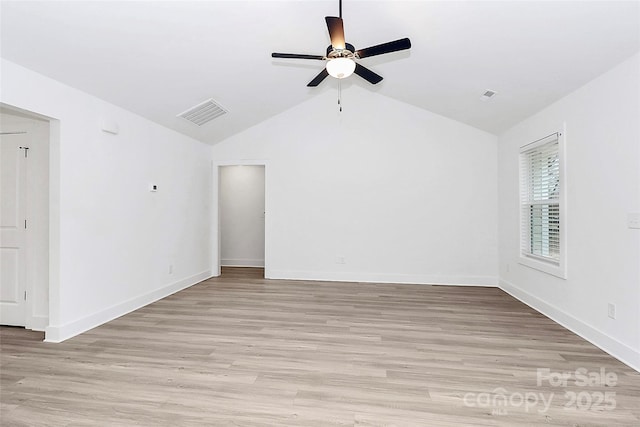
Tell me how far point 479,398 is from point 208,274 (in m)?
4.95

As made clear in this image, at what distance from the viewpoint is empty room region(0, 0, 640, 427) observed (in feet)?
7.53

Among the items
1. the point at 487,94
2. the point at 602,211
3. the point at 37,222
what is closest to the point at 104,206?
the point at 37,222

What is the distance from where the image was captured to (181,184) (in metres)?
5.21

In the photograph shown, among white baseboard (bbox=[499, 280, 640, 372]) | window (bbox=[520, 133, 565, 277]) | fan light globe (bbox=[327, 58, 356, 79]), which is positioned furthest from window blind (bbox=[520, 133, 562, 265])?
fan light globe (bbox=[327, 58, 356, 79])

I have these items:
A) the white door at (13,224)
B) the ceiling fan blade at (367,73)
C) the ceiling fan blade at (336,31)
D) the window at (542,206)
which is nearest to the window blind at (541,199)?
the window at (542,206)

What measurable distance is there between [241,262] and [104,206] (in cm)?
394

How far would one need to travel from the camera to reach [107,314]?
12.0 feet

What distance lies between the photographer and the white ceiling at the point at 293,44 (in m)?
2.50

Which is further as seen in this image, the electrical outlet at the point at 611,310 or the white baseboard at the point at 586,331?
the electrical outlet at the point at 611,310

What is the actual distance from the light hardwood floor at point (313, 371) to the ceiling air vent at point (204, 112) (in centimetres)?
261

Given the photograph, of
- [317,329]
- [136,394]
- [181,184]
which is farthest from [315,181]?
[136,394]

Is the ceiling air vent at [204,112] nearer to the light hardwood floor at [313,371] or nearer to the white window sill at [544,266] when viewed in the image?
the light hardwood floor at [313,371]

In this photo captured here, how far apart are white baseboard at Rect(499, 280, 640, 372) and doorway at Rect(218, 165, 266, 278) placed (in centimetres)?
498

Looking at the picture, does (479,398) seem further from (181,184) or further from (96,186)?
(181,184)
